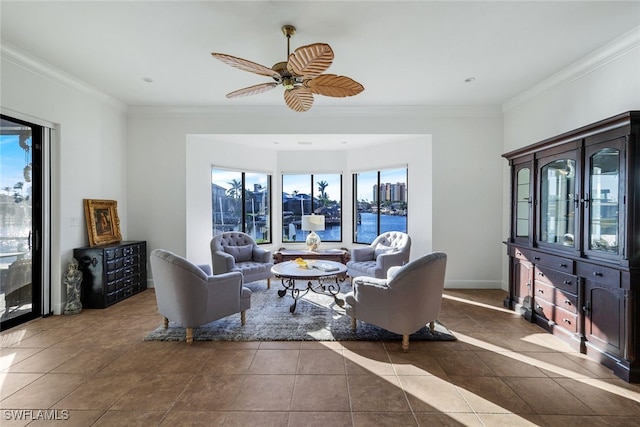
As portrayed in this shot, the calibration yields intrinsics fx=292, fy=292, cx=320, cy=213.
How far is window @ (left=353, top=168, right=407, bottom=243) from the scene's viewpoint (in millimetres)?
5895

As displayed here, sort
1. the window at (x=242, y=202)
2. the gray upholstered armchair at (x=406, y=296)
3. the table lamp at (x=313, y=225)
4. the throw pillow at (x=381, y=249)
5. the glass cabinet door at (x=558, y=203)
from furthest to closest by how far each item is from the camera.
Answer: the window at (x=242, y=202)
the table lamp at (x=313, y=225)
the throw pillow at (x=381, y=249)
the glass cabinet door at (x=558, y=203)
the gray upholstered armchair at (x=406, y=296)

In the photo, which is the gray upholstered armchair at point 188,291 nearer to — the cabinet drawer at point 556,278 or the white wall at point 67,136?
the white wall at point 67,136

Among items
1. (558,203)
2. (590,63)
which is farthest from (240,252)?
(590,63)

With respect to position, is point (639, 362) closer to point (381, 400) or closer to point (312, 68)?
point (381, 400)

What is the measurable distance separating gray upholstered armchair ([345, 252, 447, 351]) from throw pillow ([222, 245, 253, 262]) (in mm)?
2656

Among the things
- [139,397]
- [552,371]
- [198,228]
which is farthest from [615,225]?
[198,228]

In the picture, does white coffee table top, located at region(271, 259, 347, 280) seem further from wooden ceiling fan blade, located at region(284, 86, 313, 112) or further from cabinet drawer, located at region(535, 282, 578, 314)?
cabinet drawer, located at region(535, 282, 578, 314)

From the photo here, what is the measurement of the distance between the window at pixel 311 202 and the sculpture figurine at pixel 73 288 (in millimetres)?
3694

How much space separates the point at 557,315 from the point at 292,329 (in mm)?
2886

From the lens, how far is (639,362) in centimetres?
236

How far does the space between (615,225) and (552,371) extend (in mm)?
1381

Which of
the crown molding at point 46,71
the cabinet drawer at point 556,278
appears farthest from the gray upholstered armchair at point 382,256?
the crown molding at point 46,71

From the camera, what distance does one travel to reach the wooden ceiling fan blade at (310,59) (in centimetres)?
212

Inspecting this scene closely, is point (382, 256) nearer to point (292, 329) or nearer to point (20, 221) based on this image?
point (292, 329)
